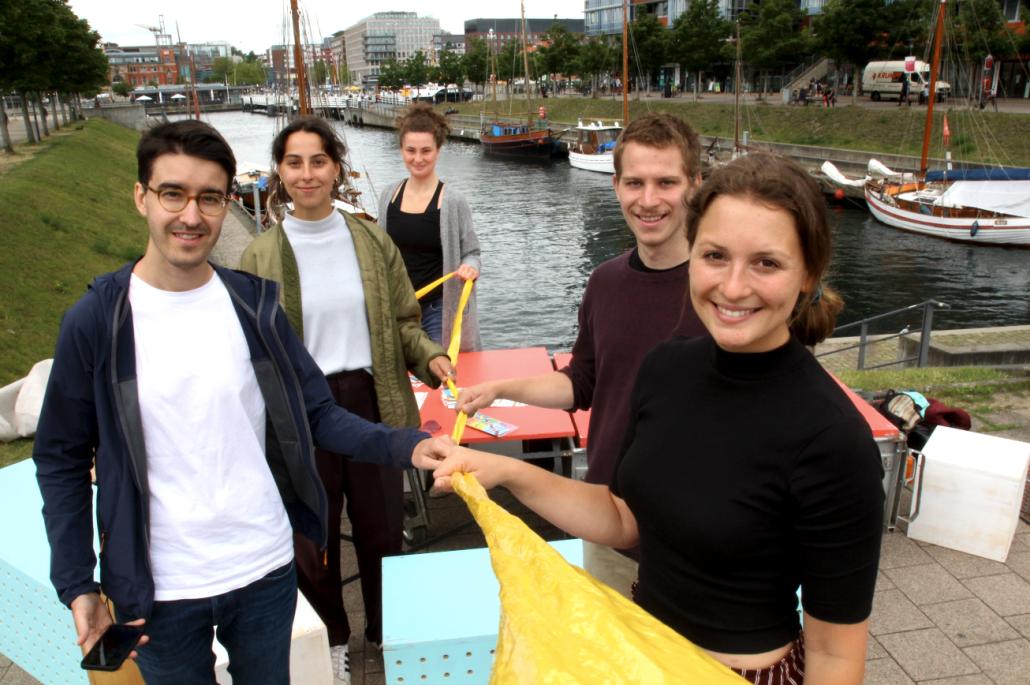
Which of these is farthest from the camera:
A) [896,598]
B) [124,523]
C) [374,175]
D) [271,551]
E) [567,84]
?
[567,84]

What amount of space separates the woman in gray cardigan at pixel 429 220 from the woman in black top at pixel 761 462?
3.08 meters

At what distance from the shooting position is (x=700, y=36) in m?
48.6

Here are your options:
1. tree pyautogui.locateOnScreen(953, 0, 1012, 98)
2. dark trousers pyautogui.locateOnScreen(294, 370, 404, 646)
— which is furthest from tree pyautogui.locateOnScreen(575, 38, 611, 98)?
dark trousers pyautogui.locateOnScreen(294, 370, 404, 646)

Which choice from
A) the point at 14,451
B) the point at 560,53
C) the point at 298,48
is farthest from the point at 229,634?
the point at 560,53

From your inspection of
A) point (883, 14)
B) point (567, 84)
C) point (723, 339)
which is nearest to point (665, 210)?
point (723, 339)

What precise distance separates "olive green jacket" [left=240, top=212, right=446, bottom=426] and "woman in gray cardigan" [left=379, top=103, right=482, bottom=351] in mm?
1323

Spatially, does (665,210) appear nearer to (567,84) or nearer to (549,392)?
(549,392)

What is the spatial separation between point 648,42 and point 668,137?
5392cm

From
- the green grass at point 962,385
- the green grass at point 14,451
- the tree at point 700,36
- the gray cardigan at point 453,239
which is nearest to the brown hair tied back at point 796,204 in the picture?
the gray cardigan at point 453,239

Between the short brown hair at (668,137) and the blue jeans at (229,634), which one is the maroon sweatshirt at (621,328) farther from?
the blue jeans at (229,634)

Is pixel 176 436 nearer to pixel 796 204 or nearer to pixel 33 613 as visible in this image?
pixel 796 204

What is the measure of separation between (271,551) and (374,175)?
4248cm

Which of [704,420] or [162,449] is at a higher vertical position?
[704,420]

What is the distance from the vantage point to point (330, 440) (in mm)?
2369
